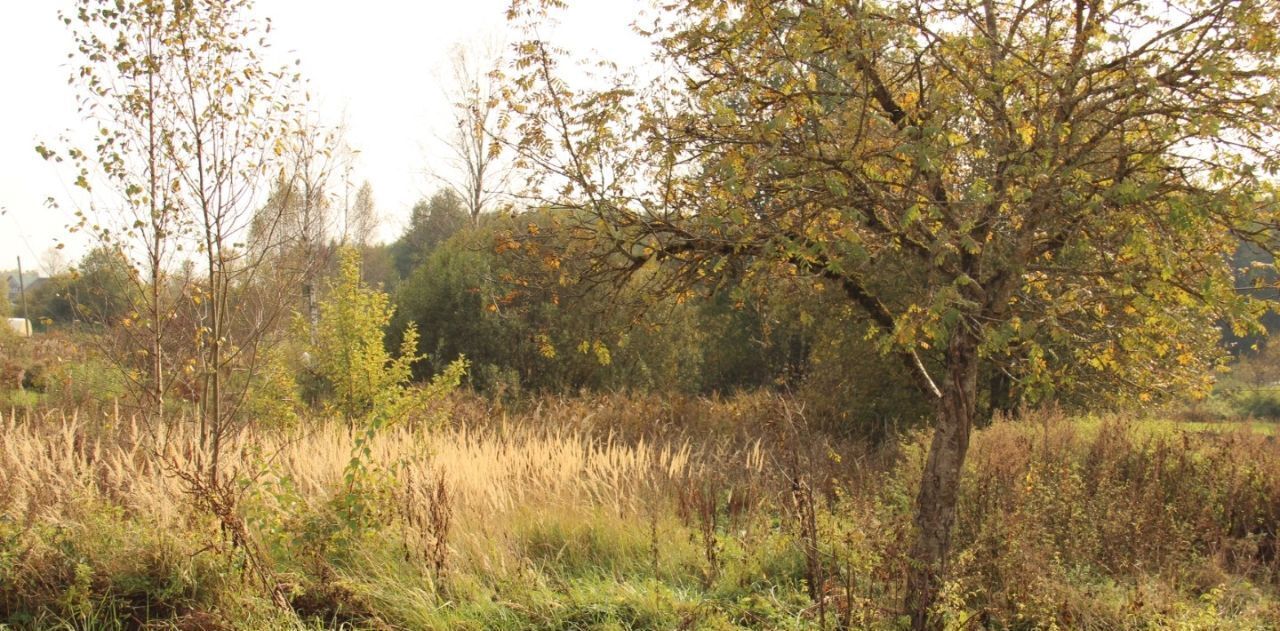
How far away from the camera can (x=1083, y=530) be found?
19.9ft

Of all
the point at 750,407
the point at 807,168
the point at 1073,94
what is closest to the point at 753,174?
the point at 807,168

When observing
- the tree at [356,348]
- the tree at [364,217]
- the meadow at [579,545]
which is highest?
the tree at [364,217]

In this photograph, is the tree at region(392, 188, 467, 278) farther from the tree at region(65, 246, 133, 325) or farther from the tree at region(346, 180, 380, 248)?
the tree at region(65, 246, 133, 325)

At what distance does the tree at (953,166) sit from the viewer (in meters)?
3.56

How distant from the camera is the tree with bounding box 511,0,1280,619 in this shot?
11.7 feet

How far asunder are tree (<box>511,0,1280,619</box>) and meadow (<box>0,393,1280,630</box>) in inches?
27.6

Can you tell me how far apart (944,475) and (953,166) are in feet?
5.16

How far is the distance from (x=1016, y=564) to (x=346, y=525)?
12.8ft

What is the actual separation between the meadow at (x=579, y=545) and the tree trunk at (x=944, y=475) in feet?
0.35

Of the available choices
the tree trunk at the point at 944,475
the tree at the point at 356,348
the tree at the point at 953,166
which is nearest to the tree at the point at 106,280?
the tree at the point at 356,348

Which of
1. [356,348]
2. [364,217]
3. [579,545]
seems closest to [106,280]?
[356,348]

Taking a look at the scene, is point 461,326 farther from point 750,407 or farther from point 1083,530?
point 1083,530

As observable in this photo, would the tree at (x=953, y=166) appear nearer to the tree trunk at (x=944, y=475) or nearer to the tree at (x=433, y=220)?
the tree trunk at (x=944, y=475)

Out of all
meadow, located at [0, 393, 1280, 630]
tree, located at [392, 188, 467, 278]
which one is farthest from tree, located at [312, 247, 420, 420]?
tree, located at [392, 188, 467, 278]
